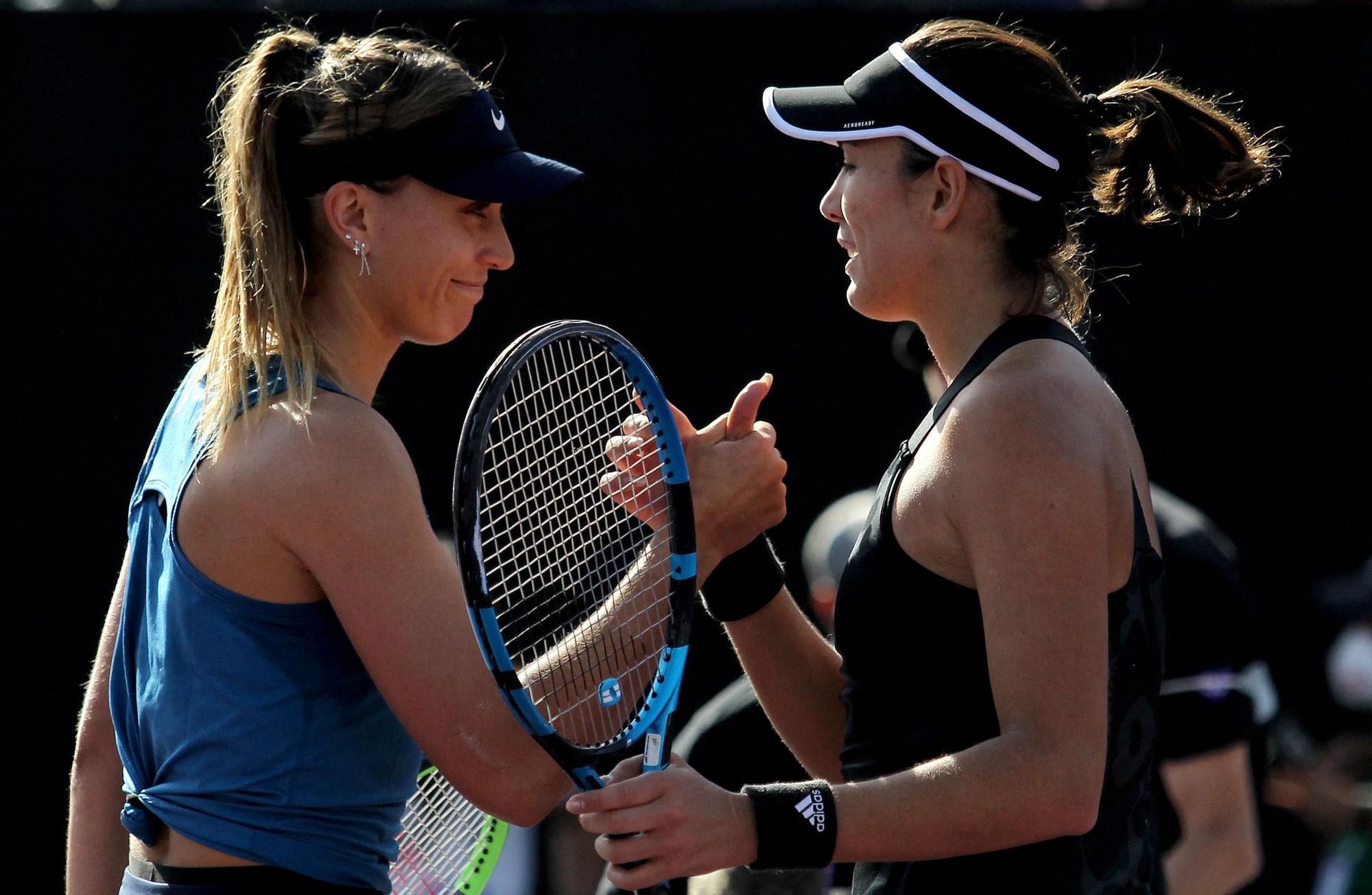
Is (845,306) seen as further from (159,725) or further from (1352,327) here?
(159,725)

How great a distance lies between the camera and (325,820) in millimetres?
1652

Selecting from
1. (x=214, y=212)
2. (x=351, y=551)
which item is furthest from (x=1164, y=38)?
(x=351, y=551)

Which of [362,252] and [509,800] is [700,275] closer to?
[362,252]

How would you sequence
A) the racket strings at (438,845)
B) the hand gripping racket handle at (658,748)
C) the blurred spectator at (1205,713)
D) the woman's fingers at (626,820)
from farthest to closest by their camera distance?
Result: 1. the blurred spectator at (1205,713)
2. the racket strings at (438,845)
3. the hand gripping racket handle at (658,748)
4. the woman's fingers at (626,820)

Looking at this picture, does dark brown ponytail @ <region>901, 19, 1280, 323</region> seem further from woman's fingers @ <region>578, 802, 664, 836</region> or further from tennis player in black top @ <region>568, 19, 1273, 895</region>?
woman's fingers @ <region>578, 802, 664, 836</region>

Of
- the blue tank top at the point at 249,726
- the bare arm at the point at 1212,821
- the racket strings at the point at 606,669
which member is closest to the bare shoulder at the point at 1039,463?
the racket strings at the point at 606,669

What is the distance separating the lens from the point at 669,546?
181 cm

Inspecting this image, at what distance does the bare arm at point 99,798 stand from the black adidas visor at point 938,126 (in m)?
1.06

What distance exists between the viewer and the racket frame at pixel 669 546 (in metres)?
1.55

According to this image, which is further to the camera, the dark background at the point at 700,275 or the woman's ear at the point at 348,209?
the dark background at the point at 700,275

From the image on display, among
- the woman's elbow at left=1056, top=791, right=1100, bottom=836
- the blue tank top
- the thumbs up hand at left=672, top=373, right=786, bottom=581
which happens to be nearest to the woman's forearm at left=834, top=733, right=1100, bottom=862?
the woman's elbow at left=1056, top=791, right=1100, bottom=836

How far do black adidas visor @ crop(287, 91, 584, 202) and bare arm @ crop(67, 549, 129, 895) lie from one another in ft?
1.78

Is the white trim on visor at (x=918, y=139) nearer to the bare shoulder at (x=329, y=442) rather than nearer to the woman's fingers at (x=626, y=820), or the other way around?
the bare shoulder at (x=329, y=442)

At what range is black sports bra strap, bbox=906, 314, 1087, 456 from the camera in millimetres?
1706
